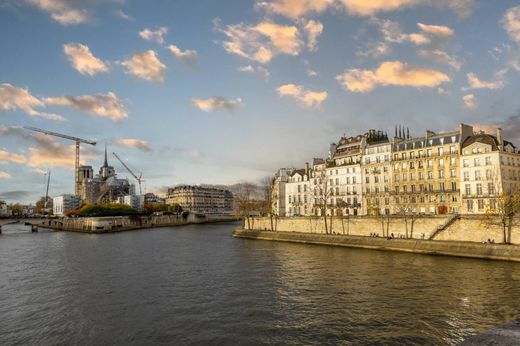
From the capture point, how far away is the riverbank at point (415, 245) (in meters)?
51.4

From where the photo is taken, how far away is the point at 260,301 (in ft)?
109

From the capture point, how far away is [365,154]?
99125 mm

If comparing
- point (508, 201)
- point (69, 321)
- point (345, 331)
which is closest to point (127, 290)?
point (69, 321)

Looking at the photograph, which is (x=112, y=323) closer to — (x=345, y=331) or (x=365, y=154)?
(x=345, y=331)

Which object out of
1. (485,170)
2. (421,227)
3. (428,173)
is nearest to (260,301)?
(421,227)

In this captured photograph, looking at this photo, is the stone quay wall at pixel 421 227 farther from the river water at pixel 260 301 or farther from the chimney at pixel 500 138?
the chimney at pixel 500 138

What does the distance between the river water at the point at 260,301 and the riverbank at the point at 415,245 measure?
2.69 m

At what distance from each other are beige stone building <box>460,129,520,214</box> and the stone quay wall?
1561 cm

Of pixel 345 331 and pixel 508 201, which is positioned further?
pixel 508 201

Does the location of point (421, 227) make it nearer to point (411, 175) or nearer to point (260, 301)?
point (411, 175)

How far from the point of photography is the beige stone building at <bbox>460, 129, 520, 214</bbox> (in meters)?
74.4

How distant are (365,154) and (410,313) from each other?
73616 mm

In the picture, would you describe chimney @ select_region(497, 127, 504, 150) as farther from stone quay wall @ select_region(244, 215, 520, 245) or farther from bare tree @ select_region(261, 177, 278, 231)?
bare tree @ select_region(261, 177, 278, 231)

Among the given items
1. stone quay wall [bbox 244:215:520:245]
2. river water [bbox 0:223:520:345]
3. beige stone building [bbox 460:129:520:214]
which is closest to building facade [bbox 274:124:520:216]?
beige stone building [bbox 460:129:520:214]
